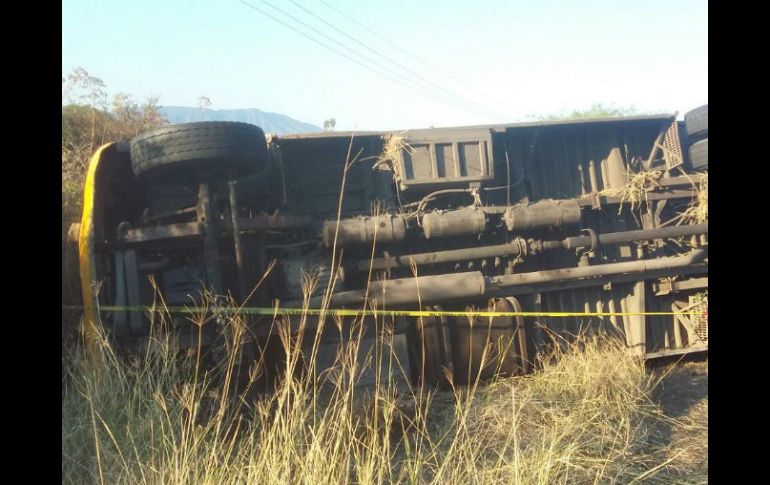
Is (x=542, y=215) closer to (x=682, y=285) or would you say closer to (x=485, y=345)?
(x=485, y=345)

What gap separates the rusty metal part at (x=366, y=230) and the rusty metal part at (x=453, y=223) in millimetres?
311

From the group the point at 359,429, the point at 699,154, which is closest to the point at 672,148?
the point at 699,154

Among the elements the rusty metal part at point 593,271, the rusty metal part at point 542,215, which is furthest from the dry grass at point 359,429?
the rusty metal part at point 542,215

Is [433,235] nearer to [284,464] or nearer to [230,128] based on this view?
[230,128]

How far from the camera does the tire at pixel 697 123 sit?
672cm

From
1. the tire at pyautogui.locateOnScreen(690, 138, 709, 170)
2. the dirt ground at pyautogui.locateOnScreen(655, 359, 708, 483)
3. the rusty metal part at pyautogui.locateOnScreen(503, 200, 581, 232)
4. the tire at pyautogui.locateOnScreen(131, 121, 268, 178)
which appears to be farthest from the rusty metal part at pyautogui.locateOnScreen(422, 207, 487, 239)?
the tire at pyautogui.locateOnScreen(690, 138, 709, 170)

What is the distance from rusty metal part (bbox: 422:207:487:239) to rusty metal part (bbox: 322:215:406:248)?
0.31 m

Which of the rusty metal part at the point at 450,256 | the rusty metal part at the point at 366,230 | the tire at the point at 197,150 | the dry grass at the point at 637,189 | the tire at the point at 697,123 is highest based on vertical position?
the tire at the point at 697,123

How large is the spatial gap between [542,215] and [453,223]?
1137 mm

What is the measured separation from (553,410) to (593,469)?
87cm

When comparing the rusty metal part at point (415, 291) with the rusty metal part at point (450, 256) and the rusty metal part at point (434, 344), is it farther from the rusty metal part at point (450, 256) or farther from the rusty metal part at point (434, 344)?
the rusty metal part at point (450, 256)

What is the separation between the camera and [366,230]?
5008 millimetres

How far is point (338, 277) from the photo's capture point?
4844 mm
